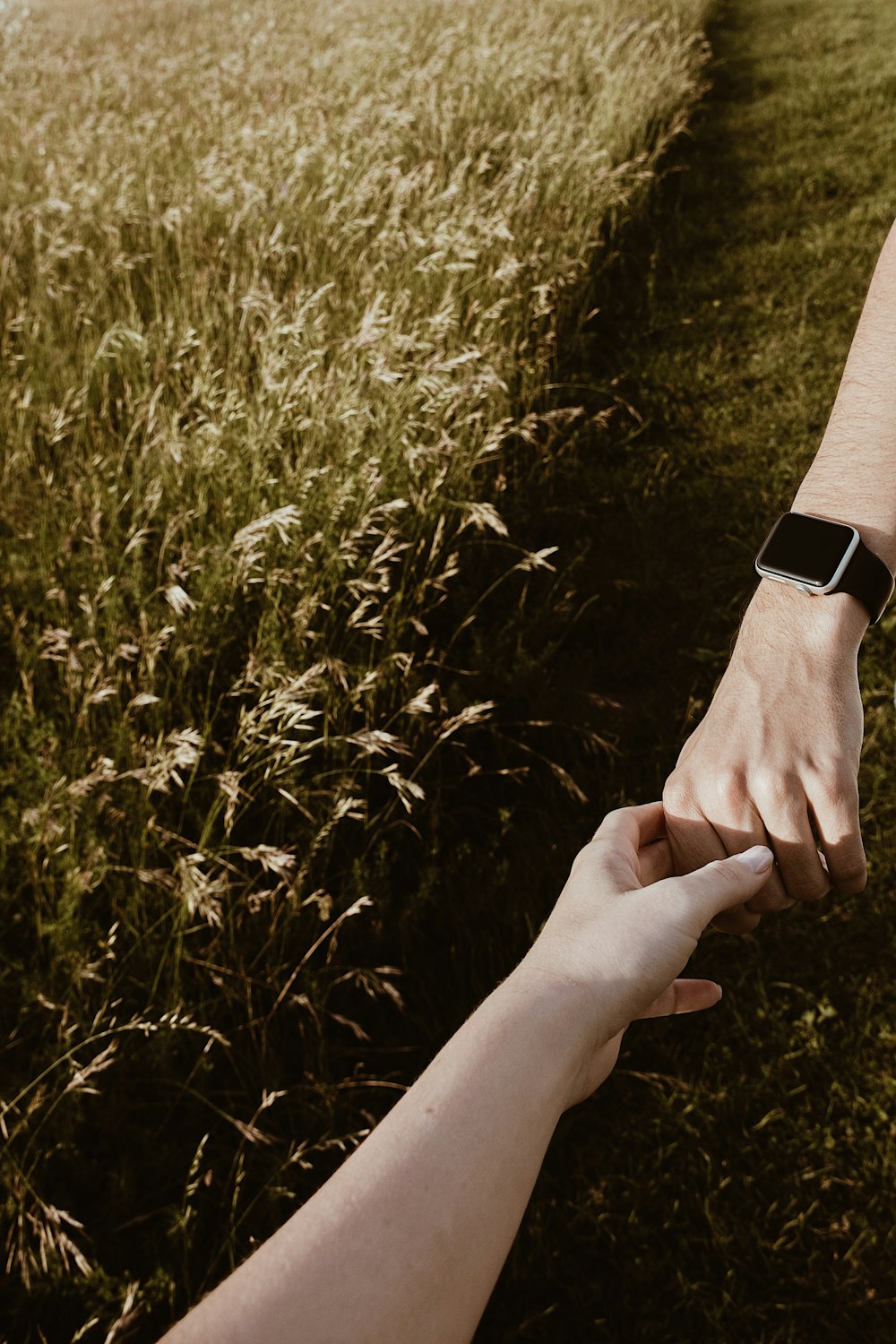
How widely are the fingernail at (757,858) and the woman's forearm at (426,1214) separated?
1.26 feet

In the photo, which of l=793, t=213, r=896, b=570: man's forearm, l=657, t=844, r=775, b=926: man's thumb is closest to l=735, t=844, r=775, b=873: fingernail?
l=657, t=844, r=775, b=926: man's thumb

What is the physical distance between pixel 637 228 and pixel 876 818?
467cm

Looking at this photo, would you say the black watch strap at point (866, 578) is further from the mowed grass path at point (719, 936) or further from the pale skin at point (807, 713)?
the mowed grass path at point (719, 936)

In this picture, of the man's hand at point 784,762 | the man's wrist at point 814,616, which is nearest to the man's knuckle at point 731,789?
the man's hand at point 784,762

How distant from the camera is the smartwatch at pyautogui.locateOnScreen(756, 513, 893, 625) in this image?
1419 millimetres

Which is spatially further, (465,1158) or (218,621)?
(218,621)

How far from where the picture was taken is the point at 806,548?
4.80 feet

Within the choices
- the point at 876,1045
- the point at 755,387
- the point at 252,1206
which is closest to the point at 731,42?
the point at 755,387

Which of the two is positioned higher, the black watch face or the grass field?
the black watch face

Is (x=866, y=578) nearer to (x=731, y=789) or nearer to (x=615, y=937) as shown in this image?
(x=731, y=789)

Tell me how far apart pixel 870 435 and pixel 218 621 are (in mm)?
1723

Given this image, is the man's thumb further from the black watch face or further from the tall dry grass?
the tall dry grass

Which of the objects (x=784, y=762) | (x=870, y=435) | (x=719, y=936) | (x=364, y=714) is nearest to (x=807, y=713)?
(x=784, y=762)

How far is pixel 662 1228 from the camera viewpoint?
6.17ft
